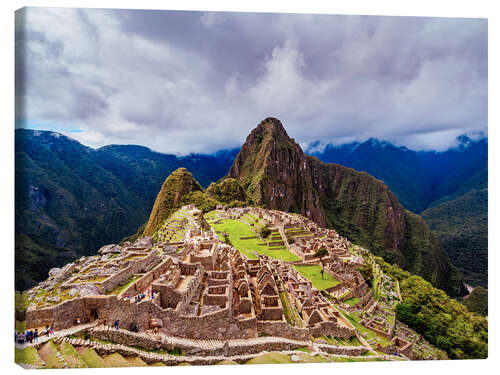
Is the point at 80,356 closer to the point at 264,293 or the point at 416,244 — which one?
the point at 264,293

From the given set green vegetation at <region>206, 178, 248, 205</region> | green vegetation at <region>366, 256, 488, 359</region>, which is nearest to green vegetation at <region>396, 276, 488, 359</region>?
green vegetation at <region>366, 256, 488, 359</region>

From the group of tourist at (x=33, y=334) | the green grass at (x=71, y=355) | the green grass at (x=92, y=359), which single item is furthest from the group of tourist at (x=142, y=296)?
the group of tourist at (x=33, y=334)

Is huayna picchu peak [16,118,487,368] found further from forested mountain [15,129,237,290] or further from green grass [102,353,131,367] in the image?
forested mountain [15,129,237,290]

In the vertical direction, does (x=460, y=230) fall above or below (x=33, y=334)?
below

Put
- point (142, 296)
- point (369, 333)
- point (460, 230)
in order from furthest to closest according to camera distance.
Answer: point (460, 230) → point (369, 333) → point (142, 296)

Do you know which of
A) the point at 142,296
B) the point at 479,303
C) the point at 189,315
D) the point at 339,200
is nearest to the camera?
the point at 189,315

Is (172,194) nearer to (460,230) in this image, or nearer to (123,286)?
(123,286)

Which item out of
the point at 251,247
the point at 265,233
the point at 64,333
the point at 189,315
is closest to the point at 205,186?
the point at 265,233

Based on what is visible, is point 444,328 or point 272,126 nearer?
point 444,328
